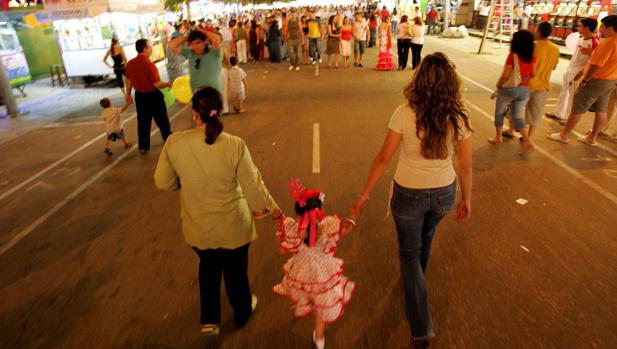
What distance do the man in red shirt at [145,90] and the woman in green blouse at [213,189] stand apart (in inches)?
177

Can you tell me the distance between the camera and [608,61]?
5.74m

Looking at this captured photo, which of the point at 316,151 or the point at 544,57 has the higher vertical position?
the point at 544,57

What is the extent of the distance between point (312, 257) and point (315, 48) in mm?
15391

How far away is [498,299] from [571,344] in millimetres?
565

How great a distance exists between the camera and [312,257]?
249 centimetres

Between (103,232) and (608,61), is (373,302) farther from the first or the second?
(608,61)

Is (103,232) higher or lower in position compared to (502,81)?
lower

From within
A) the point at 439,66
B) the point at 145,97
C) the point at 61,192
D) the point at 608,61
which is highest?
the point at 439,66

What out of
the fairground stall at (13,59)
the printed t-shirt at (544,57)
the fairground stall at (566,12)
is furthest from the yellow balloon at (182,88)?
the fairground stall at (566,12)

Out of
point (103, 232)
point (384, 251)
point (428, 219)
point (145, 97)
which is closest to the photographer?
point (428, 219)

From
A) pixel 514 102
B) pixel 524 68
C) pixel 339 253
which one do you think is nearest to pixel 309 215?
pixel 339 253

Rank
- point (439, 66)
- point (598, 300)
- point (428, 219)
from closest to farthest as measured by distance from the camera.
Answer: point (439, 66) < point (428, 219) < point (598, 300)

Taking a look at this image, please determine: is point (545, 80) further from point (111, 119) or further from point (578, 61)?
point (111, 119)

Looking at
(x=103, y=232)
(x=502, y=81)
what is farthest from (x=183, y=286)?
(x=502, y=81)
